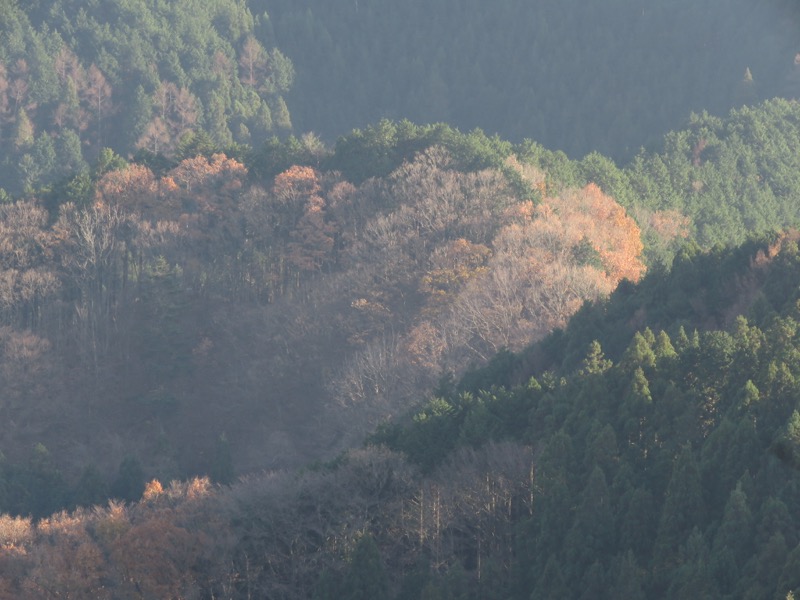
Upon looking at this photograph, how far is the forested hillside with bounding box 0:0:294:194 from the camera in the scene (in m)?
97.4

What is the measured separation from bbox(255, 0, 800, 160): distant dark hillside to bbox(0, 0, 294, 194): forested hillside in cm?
413

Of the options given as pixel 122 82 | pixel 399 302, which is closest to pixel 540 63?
pixel 122 82

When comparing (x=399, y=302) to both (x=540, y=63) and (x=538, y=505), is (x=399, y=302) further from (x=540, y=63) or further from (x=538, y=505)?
(x=540, y=63)

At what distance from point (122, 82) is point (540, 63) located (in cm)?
2553

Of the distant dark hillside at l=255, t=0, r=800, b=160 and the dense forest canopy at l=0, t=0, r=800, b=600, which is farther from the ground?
the distant dark hillside at l=255, t=0, r=800, b=160

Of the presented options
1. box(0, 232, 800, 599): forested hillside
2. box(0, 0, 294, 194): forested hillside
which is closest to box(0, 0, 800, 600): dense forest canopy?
box(0, 232, 800, 599): forested hillside

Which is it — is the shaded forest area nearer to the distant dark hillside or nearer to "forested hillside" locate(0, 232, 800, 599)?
"forested hillside" locate(0, 232, 800, 599)

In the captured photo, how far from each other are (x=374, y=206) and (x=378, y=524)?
96.2 feet

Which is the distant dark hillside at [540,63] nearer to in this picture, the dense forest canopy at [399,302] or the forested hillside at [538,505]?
the dense forest canopy at [399,302]

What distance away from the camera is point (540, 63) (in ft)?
347

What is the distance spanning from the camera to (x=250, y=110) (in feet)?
343

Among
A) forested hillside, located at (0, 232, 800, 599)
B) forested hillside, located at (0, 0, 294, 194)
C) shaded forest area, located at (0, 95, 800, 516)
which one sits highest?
forested hillside, located at (0, 0, 294, 194)

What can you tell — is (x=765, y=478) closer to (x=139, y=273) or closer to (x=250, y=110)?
(x=139, y=273)

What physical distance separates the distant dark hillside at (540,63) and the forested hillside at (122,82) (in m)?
4.13
